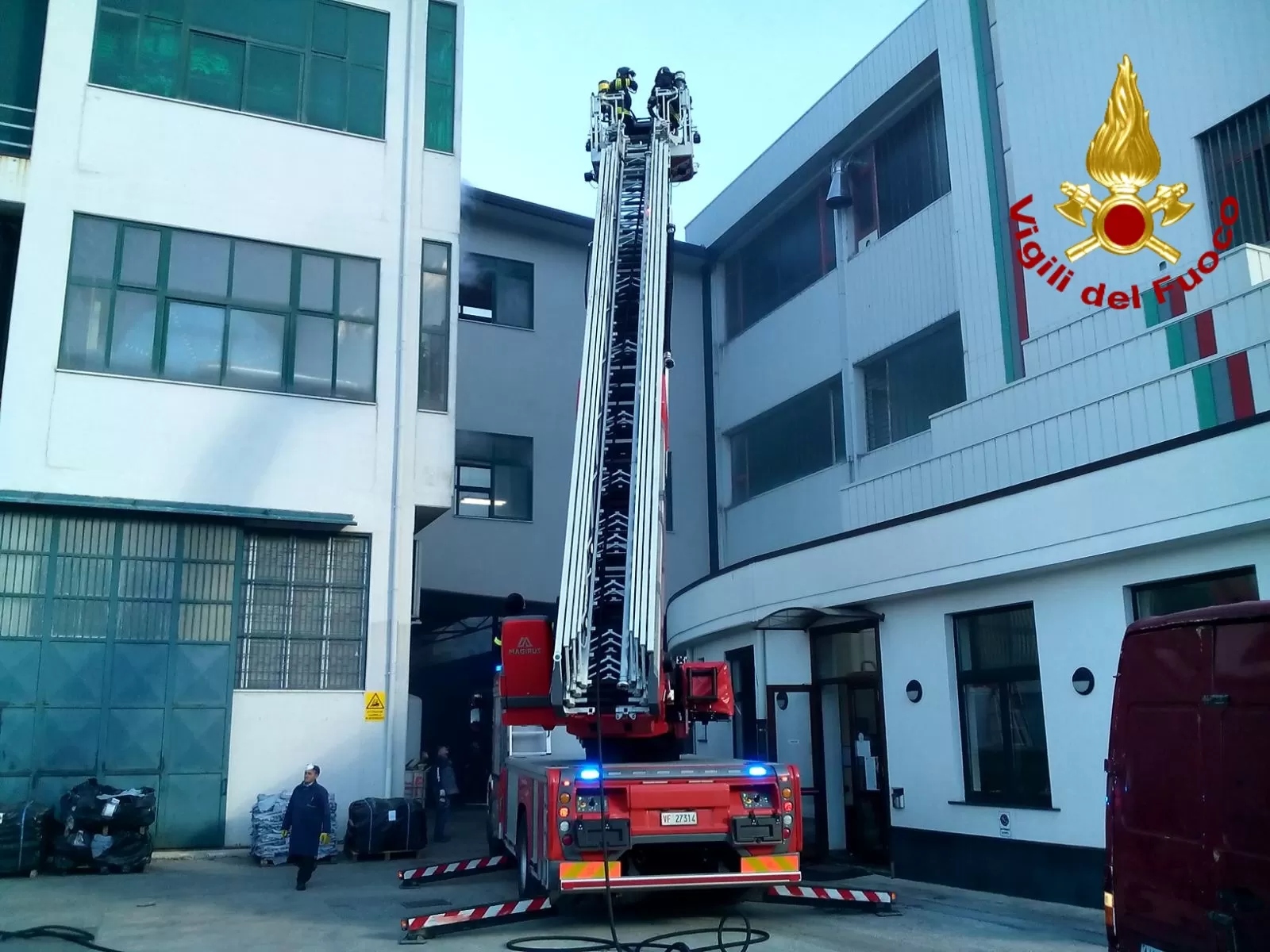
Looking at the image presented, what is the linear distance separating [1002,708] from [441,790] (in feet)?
37.2

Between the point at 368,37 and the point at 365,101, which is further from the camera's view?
the point at 368,37

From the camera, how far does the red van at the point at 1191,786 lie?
15.1 feet

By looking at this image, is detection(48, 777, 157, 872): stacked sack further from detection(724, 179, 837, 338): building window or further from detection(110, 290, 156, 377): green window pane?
detection(724, 179, 837, 338): building window

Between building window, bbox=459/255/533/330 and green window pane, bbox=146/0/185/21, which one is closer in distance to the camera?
green window pane, bbox=146/0/185/21

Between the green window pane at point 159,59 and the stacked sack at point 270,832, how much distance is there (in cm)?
1065

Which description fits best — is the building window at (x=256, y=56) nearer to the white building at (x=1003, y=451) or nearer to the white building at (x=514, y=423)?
the white building at (x=514, y=423)

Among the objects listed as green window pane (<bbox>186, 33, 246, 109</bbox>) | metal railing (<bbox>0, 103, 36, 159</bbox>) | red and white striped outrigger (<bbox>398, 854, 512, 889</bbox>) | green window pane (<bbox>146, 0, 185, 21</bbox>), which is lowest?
red and white striped outrigger (<bbox>398, 854, 512, 889</bbox>)

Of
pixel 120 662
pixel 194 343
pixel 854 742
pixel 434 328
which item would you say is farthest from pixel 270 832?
pixel 434 328

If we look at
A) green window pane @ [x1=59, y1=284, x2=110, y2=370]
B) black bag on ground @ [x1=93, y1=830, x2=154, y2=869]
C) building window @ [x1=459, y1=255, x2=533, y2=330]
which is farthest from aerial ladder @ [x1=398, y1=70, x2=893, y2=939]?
building window @ [x1=459, y1=255, x2=533, y2=330]

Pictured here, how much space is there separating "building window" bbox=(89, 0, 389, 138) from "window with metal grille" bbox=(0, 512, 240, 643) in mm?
6704

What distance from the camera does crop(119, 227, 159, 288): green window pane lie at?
16266mm

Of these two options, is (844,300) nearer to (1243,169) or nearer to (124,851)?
(1243,169)

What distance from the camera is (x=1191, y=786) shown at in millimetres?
4988

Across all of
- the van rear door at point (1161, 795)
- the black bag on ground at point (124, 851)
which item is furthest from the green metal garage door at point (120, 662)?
the van rear door at point (1161, 795)
